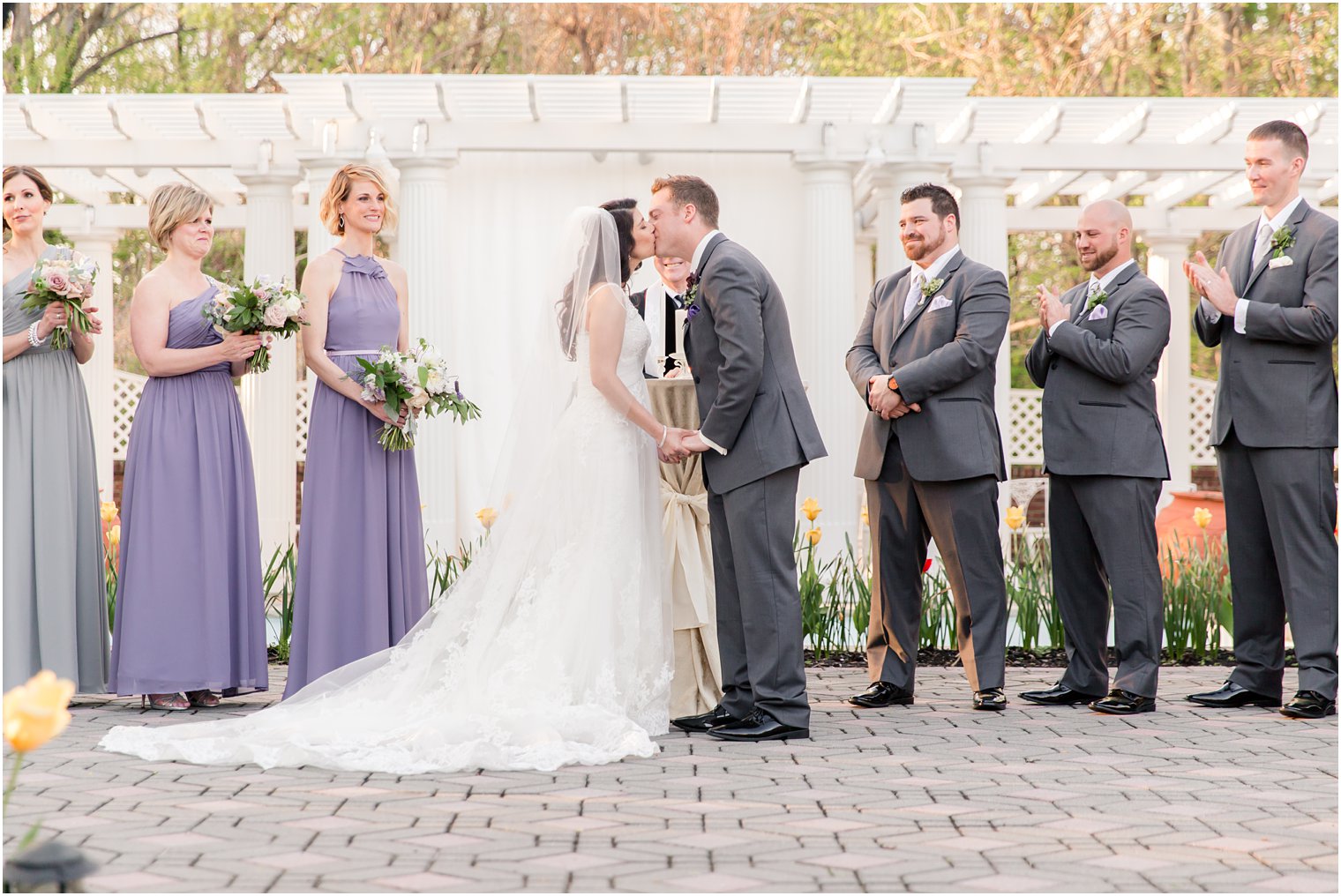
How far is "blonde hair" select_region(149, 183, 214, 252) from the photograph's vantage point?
5.69 m

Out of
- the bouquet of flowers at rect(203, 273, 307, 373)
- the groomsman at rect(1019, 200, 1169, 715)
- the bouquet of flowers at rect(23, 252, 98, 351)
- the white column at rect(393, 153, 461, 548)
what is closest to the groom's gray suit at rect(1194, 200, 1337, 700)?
the groomsman at rect(1019, 200, 1169, 715)

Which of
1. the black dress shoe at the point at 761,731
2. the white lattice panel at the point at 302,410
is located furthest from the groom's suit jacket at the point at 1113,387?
the white lattice panel at the point at 302,410

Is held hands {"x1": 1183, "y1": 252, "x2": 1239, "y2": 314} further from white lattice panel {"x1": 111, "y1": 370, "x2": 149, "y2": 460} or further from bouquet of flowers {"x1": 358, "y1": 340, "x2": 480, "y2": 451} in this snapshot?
white lattice panel {"x1": 111, "y1": 370, "x2": 149, "y2": 460}

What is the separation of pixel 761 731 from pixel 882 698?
3.36 ft

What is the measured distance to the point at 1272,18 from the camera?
20172 mm

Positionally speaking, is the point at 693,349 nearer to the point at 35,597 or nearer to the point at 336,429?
the point at 336,429

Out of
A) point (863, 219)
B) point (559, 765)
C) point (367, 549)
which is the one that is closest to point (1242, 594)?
point (559, 765)

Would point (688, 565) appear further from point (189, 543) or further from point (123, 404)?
point (123, 404)

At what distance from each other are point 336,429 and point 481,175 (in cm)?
646

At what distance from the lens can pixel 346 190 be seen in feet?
19.2

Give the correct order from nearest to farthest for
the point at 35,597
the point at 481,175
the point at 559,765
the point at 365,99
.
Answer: the point at 559,765 → the point at 35,597 → the point at 365,99 → the point at 481,175

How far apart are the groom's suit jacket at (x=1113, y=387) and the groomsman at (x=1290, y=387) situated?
0.27 metres

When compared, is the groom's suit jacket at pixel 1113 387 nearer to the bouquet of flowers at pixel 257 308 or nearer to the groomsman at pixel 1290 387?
the groomsman at pixel 1290 387

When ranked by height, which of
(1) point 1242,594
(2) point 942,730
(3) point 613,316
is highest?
(3) point 613,316
